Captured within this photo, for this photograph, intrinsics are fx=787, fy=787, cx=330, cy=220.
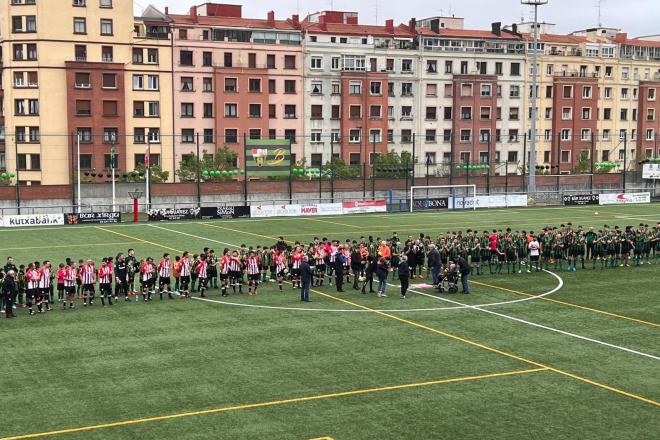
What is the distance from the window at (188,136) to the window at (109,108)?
8.14 meters

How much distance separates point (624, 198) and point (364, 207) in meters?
26.8

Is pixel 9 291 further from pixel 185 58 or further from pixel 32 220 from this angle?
pixel 185 58

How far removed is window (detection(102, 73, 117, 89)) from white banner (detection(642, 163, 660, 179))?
2229 inches

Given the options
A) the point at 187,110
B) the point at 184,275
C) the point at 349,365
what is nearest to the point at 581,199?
the point at 187,110

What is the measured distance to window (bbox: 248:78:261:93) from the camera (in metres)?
90.4

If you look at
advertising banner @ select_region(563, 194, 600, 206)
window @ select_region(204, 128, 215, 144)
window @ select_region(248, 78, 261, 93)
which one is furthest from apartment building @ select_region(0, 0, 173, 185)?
advertising banner @ select_region(563, 194, 600, 206)

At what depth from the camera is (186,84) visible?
87.6 meters

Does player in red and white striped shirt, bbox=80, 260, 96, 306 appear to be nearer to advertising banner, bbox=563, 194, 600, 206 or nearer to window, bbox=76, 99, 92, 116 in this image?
advertising banner, bbox=563, 194, 600, 206

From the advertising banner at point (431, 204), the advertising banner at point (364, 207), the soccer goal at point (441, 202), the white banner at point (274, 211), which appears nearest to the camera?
the white banner at point (274, 211)

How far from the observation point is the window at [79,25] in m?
81.3

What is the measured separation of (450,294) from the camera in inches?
1178

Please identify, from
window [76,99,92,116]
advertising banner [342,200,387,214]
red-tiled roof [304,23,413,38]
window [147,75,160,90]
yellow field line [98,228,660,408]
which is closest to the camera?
yellow field line [98,228,660,408]

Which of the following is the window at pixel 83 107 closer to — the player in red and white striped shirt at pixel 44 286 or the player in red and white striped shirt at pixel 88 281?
the player in red and white striped shirt at pixel 88 281

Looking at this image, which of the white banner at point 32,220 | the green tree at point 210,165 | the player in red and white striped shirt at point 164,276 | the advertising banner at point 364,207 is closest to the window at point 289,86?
the green tree at point 210,165
